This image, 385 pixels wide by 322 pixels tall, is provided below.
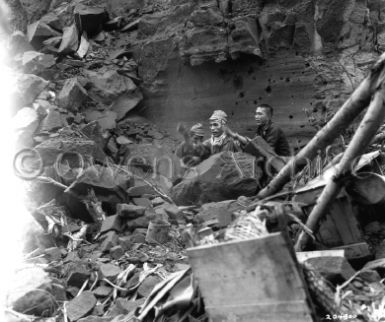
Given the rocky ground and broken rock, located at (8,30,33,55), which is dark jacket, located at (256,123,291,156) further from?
broken rock, located at (8,30,33,55)

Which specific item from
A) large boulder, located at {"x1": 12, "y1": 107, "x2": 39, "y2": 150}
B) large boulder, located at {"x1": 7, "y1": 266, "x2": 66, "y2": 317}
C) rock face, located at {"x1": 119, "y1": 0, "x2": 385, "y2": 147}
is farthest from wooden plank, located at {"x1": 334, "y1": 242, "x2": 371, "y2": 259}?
large boulder, located at {"x1": 12, "y1": 107, "x2": 39, "y2": 150}

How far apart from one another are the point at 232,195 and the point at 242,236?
9.87 ft

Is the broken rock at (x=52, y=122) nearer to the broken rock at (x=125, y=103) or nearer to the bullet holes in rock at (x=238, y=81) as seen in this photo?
the broken rock at (x=125, y=103)

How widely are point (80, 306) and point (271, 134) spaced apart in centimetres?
356

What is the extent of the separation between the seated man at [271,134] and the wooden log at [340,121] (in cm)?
212

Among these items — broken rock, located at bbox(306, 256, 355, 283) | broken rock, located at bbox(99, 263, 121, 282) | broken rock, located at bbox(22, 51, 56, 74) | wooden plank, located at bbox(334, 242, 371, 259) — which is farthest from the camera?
broken rock, located at bbox(22, 51, 56, 74)

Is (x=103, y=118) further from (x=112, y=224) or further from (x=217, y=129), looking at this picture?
(x=112, y=224)

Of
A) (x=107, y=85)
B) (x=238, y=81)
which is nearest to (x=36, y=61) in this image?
(x=107, y=85)

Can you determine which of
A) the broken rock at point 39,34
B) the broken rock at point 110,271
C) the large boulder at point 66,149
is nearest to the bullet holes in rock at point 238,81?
the large boulder at point 66,149

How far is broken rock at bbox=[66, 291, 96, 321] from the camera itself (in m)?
4.78

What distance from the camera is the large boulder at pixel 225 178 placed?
6234 mm

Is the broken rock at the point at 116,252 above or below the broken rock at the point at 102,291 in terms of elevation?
below

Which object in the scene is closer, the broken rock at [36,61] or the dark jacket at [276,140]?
the dark jacket at [276,140]

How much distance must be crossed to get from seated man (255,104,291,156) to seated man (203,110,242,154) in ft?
1.33
